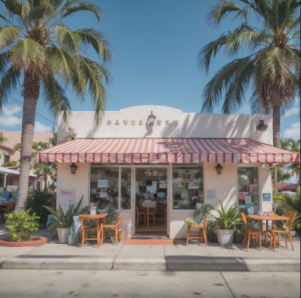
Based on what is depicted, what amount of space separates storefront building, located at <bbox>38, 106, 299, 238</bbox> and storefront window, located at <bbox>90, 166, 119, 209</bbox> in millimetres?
35

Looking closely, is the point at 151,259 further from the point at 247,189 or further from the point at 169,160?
the point at 247,189

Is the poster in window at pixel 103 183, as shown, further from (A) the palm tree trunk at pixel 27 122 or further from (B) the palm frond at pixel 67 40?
(B) the palm frond at pixel 67 40

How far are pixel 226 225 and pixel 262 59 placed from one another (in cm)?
605

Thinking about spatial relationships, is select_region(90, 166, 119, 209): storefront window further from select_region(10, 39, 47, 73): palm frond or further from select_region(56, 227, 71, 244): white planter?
select_region(10, 39, 47, 73): palm frond

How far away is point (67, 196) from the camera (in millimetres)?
10016

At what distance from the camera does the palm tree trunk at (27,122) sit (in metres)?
9.76

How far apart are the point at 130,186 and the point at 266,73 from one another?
618 cm

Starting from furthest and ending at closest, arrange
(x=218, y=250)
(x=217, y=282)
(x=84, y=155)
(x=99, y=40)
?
1. (x=99, y=40)
2. (x=84, y=155)
3. (x=218, y=250)
4. (x=217, y=282)

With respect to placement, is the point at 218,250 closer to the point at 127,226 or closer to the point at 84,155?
the point at 127,226

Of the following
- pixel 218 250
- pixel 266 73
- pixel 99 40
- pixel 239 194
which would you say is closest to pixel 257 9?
pixel 266 73

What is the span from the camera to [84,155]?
8914mm

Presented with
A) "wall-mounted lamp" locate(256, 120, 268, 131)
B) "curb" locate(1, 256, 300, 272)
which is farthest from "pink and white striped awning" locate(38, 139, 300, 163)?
"curb" locate(1, 256, 300, 272)

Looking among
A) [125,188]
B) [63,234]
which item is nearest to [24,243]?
[63,234]

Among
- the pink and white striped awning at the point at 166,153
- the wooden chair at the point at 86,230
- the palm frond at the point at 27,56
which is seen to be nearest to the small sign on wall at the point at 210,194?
the pink and white striped awning at the point at 166,153
